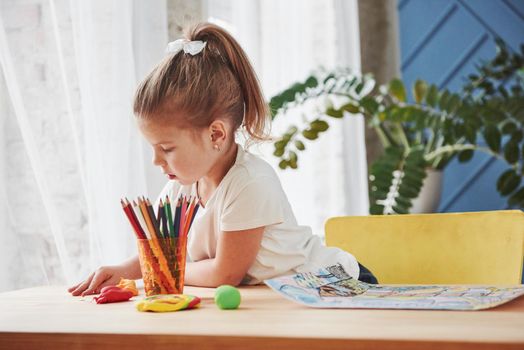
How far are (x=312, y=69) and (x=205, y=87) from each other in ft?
7.43

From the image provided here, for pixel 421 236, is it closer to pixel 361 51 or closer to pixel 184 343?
pixel 184 343

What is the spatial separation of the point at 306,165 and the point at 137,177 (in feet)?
5.01

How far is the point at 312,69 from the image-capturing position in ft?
11.5

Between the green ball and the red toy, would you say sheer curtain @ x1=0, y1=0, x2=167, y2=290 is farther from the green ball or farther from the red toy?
the green ball

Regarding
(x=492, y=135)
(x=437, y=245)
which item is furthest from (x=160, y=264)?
(x=492, y=135)

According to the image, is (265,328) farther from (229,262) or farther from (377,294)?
(229,262)

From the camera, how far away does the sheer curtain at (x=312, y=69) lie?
314 centimetres

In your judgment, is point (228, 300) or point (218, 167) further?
point (218, 167)

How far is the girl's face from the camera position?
1.28 metres

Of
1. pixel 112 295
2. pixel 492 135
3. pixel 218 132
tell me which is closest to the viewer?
pixel 112 295

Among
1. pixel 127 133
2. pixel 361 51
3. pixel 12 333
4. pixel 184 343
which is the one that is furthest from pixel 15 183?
pixel 361 51

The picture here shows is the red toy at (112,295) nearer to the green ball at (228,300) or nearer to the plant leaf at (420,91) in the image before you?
the green ball at (228,300)

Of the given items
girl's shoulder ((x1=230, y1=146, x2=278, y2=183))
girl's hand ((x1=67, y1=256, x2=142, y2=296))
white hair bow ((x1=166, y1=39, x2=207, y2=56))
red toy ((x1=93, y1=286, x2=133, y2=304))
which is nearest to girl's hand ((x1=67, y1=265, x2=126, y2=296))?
girl's hand ((x1=67, y1=256, x2=142, y2=296))

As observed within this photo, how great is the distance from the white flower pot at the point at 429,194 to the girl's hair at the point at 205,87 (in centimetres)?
200
